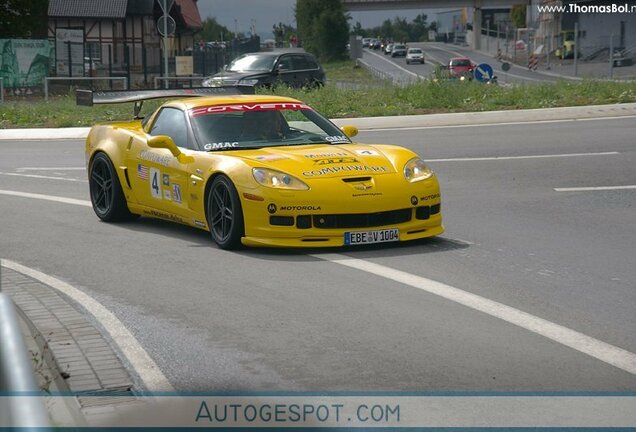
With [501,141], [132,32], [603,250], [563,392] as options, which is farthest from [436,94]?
[132,32]

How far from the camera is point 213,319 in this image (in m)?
7.68

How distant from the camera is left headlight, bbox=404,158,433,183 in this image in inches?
414

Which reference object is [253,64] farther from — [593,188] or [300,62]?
[593,188]

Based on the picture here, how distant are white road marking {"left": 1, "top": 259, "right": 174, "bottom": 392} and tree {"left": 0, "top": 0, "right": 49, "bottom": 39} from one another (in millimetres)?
44543

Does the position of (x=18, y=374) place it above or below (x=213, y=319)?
above

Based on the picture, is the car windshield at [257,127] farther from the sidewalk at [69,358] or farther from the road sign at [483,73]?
the road sign at [483,73]

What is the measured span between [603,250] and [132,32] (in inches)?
2733

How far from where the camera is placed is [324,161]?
10500 millimetres

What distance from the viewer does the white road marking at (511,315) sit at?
6.51 metres

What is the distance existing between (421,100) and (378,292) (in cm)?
1904

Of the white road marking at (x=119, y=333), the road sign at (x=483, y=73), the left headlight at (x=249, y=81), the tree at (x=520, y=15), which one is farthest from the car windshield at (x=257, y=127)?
the tree at (x=520, y=15)

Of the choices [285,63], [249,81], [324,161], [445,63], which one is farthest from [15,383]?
[445,63]

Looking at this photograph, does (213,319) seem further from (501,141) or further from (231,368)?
(501,141)

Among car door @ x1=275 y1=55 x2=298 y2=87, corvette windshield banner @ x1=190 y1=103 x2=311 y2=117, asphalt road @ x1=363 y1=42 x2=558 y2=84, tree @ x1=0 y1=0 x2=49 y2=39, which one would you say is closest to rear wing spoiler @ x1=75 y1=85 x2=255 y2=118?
corvette windshield banner @ x1=190 y1=103 x2=311 y2=117
